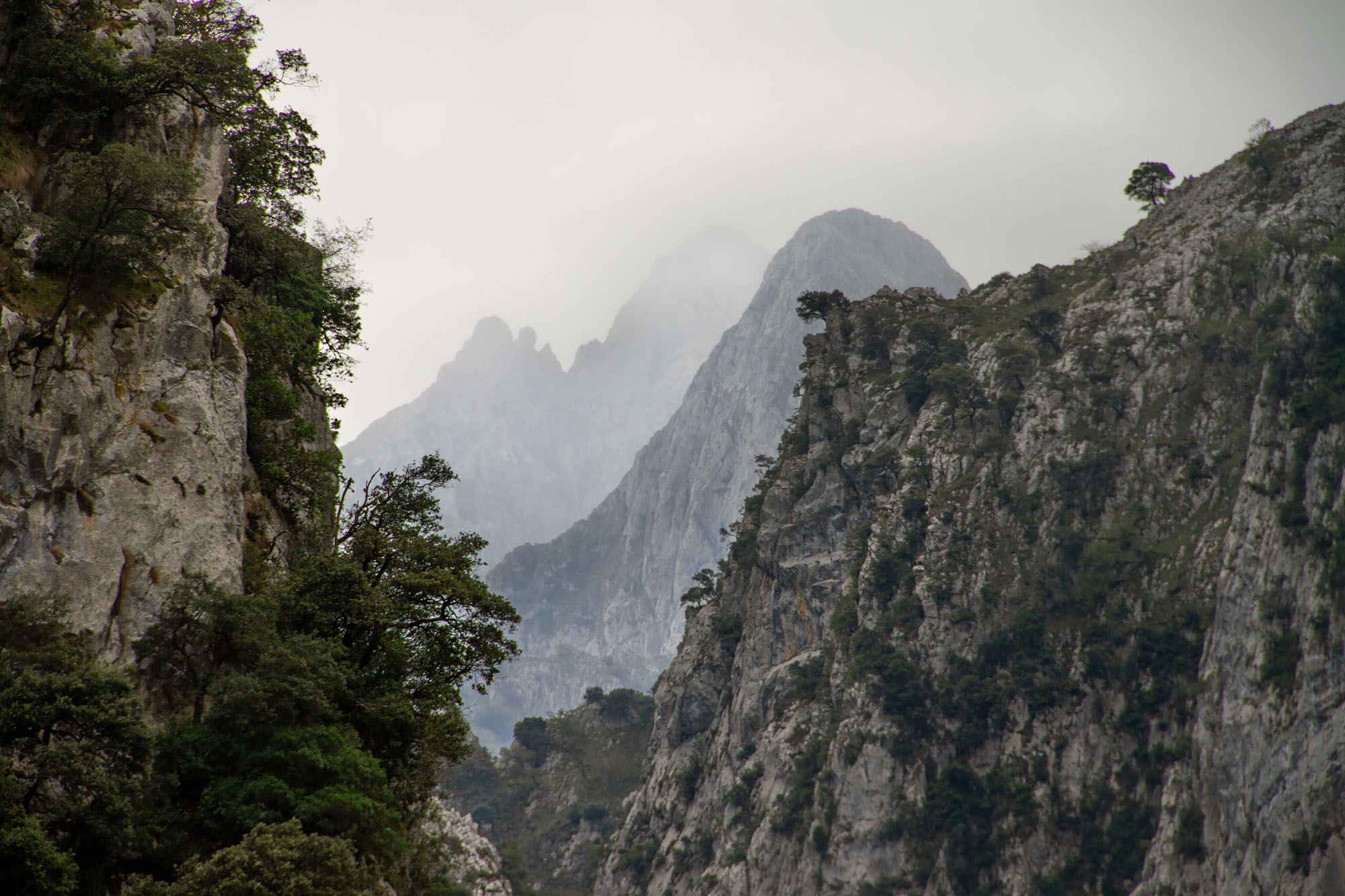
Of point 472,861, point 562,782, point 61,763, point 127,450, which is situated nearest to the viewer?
point 61,763

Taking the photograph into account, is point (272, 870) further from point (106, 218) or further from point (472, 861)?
point (472, 861)

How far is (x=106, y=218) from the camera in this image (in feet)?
79.5

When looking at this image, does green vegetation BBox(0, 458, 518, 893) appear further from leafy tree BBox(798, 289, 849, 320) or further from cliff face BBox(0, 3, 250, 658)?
leafy tree BBox(798, 289, 849, 320)

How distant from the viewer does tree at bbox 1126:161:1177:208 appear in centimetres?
11119

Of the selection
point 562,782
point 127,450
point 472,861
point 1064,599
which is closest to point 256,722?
point 127,450

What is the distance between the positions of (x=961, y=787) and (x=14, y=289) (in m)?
74.8

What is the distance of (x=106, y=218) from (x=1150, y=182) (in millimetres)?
115636

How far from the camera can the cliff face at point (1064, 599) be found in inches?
2559

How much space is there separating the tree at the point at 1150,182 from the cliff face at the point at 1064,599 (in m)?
8.65

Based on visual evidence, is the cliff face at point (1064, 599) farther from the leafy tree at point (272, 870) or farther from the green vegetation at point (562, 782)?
the leafy tree at point (272, 870)

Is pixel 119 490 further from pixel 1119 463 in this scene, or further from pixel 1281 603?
pixel 1119 463

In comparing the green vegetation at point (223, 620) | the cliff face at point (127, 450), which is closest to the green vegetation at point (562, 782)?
the green vegetation at point (223, 620)

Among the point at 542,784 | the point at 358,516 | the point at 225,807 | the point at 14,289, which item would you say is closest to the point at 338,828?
the point at 225,807

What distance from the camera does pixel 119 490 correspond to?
23.4 metres
